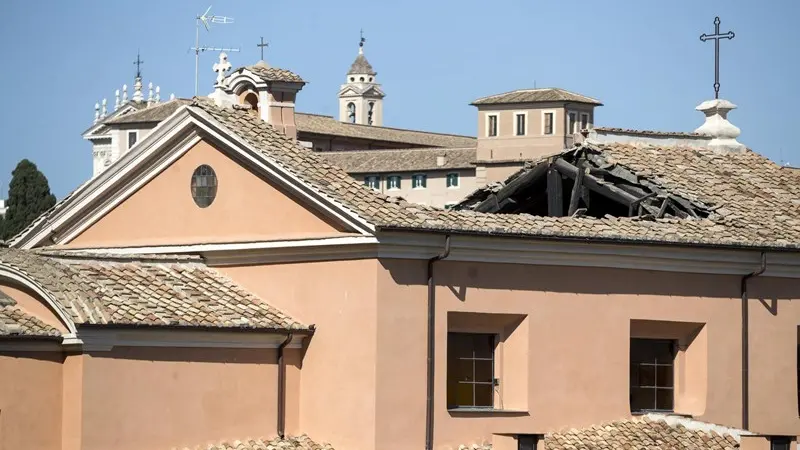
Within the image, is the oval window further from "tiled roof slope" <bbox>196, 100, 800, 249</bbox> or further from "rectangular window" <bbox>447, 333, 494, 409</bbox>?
"rectangular window" <bbox>447, 333, 494, 409</bbox>

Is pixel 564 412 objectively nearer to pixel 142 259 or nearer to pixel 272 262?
pixel 272 262

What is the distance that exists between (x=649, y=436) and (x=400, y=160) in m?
73.6

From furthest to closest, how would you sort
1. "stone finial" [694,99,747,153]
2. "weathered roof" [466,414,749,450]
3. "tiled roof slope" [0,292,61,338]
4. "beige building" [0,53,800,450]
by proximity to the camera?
"stone finial" [694,99,747,153]
"weathered roof" [466,414,749,450]
"beige building" [0,53,800,450]
"tiled roof slope" [0,292,61,338]

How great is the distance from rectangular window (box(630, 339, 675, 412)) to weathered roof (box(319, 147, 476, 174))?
69644mm

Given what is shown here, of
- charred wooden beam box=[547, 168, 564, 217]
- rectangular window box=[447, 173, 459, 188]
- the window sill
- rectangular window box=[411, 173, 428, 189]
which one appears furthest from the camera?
rectangular window box=[447, 173, 459, 188]

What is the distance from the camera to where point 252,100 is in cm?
2527

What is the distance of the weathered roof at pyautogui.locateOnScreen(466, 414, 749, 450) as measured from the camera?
22000mm

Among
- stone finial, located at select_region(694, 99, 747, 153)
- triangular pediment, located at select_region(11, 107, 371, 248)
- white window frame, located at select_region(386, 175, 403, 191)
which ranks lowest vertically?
triangular pediment, located at select_region(11, 107, 371, 248)

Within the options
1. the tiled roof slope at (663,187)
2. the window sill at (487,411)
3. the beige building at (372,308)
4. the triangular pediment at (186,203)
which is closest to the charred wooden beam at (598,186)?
the beige building at (372,308)

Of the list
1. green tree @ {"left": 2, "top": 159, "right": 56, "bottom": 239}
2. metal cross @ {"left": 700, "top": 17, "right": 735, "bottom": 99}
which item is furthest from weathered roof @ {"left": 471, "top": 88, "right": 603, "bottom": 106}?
metal cross @ {"left": 700, "top": 17, "right": 735, "bottom": 99}

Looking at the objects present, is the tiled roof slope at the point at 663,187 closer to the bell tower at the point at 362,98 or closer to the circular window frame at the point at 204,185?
the circular window frame at the point at 204,185

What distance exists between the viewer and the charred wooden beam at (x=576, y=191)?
81.7 feet

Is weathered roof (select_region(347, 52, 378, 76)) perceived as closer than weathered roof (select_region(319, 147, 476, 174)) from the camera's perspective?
No

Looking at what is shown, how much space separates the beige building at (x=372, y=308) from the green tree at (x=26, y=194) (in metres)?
49.2
